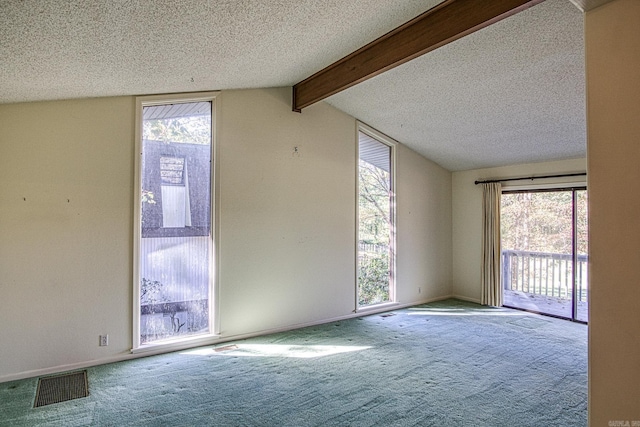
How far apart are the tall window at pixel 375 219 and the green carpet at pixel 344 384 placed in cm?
110

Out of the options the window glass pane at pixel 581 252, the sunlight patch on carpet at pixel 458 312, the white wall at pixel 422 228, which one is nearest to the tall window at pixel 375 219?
the white wall at pixel 422 228

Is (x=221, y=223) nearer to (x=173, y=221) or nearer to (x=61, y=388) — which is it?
(x=173, y=221)

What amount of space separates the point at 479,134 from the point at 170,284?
4.36 meters

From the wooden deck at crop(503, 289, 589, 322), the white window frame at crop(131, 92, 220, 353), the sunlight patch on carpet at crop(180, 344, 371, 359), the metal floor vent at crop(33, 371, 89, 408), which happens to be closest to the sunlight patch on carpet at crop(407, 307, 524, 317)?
the wooden deck at crop(503, 289, 589, 322)

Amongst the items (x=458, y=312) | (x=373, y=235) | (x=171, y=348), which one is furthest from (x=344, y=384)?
(x=458, y=312)

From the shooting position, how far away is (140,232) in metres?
3.71

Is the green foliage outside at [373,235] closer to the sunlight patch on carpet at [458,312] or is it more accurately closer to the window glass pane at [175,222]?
the sunlight patch on carpet at [458,312]

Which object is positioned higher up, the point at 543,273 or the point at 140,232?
the point at 140,232

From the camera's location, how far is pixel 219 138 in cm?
413

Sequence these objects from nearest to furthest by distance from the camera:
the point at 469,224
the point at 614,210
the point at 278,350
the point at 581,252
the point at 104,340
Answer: the point at 614,210
the point at 104,340
the point at 278,350
the point at 581,252
the point at 469,224

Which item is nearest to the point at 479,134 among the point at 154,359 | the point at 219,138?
the point at 219,138

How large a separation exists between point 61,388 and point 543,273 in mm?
6224

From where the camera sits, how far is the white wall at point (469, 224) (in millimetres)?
5881

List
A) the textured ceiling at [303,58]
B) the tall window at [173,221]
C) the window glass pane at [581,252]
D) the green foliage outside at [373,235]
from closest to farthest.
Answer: the textured ceiling at [303,58] → the tall window at [173,221] → the window glass pane at [581,252] → the green foliage outside at [373,235]
